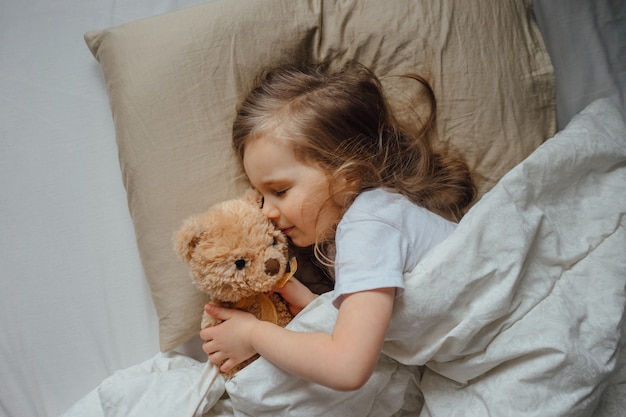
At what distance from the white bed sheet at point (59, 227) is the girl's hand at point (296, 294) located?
1.06 ft

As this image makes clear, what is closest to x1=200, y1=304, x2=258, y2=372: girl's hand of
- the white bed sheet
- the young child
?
the young child

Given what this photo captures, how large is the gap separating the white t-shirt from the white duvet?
42mm

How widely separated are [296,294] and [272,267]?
0.14 m

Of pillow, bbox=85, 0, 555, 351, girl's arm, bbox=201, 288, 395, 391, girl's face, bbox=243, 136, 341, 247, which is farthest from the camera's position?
pillow, bbox=85, 0, 555, 351

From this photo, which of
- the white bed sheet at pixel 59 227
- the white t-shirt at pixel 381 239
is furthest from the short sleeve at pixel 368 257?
the white bed sheet at pixel 59 227

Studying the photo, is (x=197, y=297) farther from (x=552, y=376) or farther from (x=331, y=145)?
(x=552, y=376)

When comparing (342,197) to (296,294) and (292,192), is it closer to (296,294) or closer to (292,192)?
(292,192)

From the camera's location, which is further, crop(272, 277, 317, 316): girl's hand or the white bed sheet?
the white bed sheet

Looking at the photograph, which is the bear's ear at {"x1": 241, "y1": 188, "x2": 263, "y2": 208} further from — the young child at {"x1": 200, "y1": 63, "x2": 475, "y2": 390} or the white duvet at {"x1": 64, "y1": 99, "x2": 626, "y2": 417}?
the white duvet at {"x1": 64, "y1": 99, "x2": 626, "y2": 417}

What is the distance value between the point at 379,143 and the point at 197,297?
45 centimetres

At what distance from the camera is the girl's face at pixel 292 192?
888mm

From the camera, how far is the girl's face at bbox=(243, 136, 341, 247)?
2.91 feet

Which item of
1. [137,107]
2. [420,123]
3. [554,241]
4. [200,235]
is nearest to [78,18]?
[137,107]

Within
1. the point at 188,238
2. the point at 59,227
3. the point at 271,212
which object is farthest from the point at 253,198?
the point at 59,227
